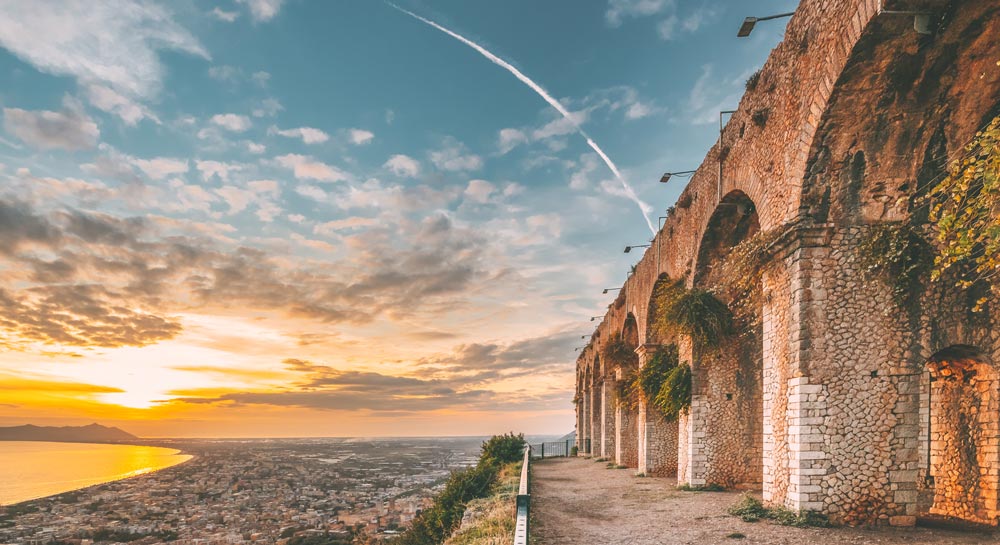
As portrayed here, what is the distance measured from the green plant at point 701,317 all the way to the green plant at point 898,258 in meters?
4.82

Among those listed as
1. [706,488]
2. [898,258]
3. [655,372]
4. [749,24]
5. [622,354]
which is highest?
[749,24]

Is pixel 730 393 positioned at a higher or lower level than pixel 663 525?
higher

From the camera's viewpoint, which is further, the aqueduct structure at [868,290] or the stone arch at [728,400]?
the stone arch at [728,400]

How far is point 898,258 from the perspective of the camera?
8.59 meters

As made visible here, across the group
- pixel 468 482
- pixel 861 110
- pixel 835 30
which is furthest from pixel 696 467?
pixel 835 30

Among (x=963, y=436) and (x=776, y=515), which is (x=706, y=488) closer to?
(x=776, y=515)

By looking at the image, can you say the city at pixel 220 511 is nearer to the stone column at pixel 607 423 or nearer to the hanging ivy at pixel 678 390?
the stone column at pixel 607 423

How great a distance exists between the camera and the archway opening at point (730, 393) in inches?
551

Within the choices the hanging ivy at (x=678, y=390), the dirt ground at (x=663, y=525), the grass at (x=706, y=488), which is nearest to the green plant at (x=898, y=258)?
the dirt ground at (x=663, y=525)

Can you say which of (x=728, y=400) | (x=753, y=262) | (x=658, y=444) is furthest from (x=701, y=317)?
(x=658, y=444)

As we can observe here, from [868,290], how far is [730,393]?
602 cm

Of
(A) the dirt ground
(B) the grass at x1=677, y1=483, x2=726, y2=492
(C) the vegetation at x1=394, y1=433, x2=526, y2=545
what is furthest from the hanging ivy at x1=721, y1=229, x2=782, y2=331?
(C) the vegetation at x1=394, y1=433, x2=526, y2=545

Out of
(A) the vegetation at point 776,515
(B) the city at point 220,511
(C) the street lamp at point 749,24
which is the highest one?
(C) the street lamp at point 749,24

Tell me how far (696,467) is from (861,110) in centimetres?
867
